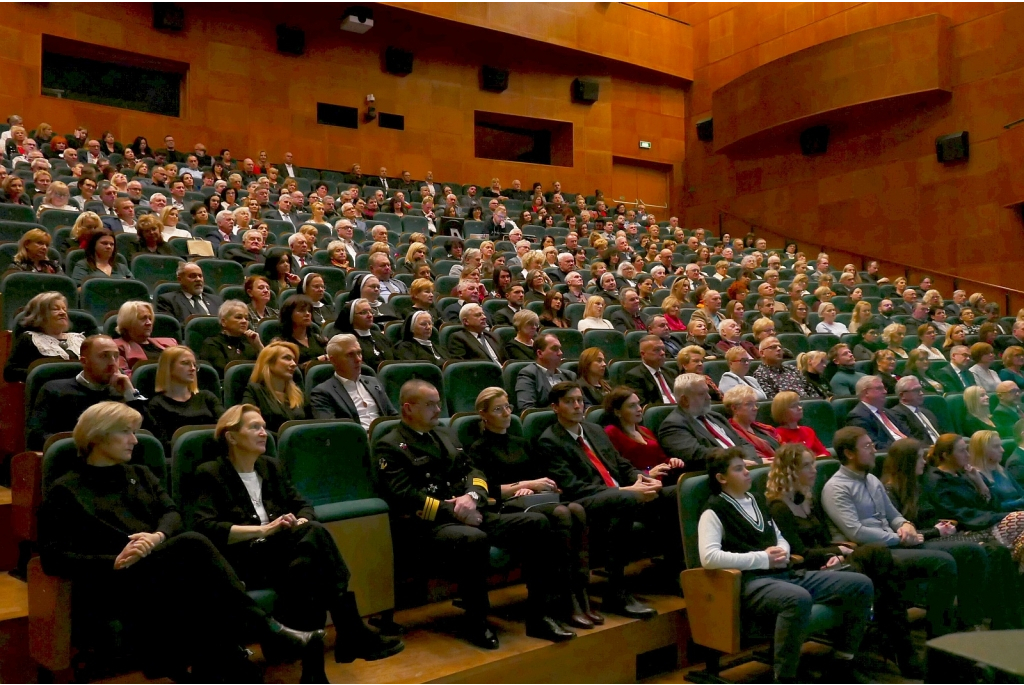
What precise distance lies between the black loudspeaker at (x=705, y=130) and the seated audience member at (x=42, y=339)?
6.25m

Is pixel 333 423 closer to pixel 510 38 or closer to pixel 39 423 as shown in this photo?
pixel 39 423

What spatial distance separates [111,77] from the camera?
5.08 m

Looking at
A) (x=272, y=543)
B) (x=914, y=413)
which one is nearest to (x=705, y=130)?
(x=914, y=413)

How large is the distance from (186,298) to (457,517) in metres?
1.14

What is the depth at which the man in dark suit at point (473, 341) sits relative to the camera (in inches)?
88.0

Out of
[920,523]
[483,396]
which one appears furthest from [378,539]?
[920,523]

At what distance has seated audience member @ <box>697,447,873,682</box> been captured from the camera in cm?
133

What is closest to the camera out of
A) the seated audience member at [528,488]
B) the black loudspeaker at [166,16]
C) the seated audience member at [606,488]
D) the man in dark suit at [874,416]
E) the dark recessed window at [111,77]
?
the seated audience member at [528,488]

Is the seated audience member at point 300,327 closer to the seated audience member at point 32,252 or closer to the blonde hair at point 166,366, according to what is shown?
the blonde hair at point 166,366

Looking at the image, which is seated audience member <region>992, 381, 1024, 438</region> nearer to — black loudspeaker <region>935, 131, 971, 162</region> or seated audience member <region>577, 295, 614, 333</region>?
seated audience member <region>577, 295, 614, 333</region>

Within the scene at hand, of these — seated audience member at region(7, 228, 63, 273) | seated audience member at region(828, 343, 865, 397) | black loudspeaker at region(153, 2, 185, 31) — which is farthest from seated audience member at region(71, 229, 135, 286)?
black loudspeaker at region(153, 2, 185, 31)

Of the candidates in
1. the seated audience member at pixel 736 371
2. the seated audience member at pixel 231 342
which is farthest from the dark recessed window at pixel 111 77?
the seated audience member at pixel 736 371

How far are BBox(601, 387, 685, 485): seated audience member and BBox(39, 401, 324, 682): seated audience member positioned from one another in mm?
848

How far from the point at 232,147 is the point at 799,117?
3.97 m
